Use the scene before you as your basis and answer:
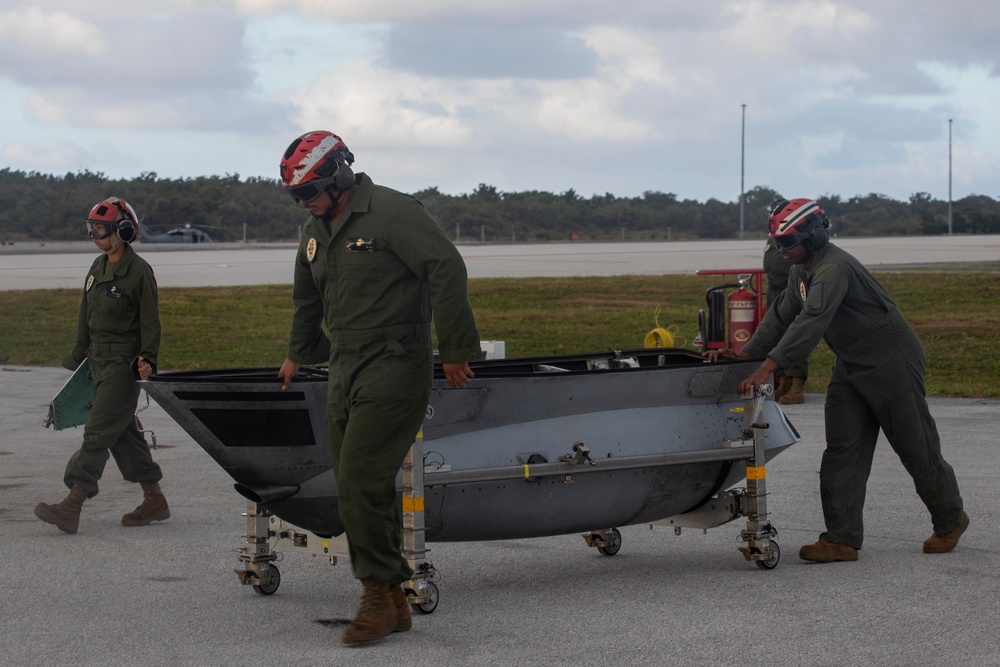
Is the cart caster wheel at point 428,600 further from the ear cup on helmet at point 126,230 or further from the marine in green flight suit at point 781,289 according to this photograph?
the marine in green flight suit at point 781,289

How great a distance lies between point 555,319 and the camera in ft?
73.9

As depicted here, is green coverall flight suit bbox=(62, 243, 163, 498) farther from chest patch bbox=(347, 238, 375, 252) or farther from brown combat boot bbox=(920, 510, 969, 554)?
brown combat boot bbox=(920, 510, 969, 554)

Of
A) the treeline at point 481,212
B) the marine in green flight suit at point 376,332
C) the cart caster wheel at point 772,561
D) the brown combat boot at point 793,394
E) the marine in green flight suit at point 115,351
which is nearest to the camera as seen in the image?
the marine in green flight suit at point 376,332

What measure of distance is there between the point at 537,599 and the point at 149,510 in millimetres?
2855

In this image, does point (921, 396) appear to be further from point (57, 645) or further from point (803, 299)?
point (57, 645)

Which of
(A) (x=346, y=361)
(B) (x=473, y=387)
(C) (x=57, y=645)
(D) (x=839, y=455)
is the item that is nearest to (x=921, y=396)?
(D) (x=839, y=455)

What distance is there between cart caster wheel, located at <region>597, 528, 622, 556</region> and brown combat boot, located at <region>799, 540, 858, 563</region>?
93 cm

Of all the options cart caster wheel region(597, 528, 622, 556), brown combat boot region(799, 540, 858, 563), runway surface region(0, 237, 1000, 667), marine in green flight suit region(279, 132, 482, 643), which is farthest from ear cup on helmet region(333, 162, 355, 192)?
brown combat boot region(799, 540, 858, 563)

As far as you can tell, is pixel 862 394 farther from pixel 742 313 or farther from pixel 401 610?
pixel 742 313

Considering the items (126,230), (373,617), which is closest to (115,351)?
(126,230)

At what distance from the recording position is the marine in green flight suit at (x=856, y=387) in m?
6.55

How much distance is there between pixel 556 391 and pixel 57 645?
229cm

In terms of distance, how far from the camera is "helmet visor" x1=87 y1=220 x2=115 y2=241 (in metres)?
7.57

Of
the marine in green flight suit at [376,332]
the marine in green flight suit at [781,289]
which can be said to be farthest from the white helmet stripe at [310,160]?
the marine in green flight suit at [781,289]
